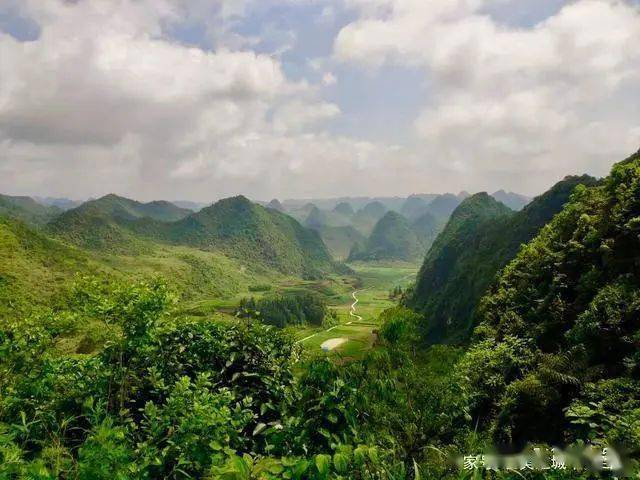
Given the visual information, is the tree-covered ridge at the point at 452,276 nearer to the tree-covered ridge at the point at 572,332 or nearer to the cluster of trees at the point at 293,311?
the tree-covered ridge at the point at 572,332

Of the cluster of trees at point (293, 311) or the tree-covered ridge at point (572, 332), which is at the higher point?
the tree-covered ridge at point (572, 332)

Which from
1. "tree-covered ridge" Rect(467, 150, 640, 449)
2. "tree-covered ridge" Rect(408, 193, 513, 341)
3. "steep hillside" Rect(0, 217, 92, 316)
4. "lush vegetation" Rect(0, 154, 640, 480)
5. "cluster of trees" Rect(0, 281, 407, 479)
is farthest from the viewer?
"steep hillside" Rect(0, 217, 92, 316)

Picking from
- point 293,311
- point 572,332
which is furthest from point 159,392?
point 293,311

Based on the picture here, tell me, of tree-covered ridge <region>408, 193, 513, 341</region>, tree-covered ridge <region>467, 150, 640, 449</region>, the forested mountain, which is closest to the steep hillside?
the forested mountain

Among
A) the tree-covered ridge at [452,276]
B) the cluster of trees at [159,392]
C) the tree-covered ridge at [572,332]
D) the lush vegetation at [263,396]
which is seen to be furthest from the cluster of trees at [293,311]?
the cluster of trees at [159,392]

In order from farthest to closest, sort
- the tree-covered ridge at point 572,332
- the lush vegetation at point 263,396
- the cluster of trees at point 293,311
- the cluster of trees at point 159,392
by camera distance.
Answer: the cluster of trees at point 293,311, the tree-covered ridge at point 572,332, the cluster of trees at point 159,392, the lush vegetation at point 263,396

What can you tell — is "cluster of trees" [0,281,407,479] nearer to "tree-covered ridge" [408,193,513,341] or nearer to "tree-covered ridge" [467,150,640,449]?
"tree-covered ridge" [467,150,640,449]

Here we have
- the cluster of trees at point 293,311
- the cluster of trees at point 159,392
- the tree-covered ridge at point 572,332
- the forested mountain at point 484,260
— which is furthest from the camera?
the cluster of trees at point 293,311

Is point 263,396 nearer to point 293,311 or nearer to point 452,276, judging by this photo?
point 452,276
